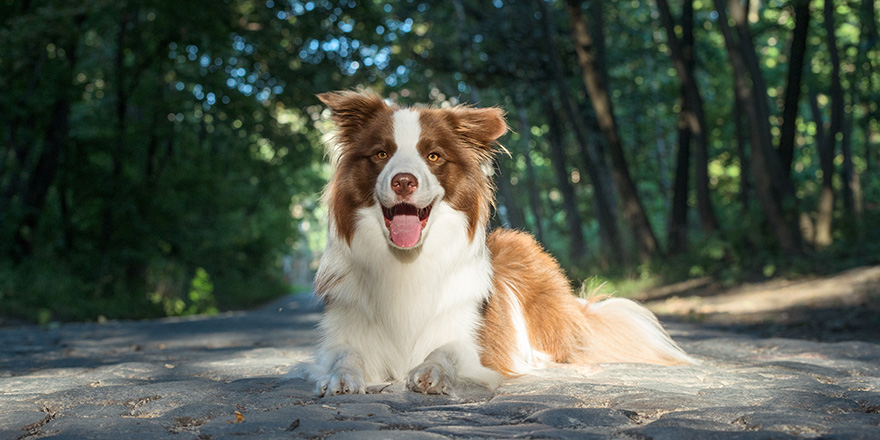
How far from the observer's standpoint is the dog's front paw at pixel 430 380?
3.60 m

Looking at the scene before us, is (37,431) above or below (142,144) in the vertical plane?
below

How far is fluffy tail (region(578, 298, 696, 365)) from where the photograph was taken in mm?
4801

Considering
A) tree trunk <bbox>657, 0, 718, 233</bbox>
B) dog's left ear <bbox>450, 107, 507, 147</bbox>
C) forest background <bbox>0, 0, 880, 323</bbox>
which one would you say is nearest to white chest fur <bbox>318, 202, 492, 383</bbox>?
dog's left ear <bbox>450, 107, 507, 147</bbox>

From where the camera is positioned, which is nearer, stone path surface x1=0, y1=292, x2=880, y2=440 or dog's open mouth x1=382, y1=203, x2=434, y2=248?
stone path surface x1=0, y1=292, x2=880, y2=440

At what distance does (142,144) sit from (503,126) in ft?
44.8

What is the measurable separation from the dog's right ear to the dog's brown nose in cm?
65

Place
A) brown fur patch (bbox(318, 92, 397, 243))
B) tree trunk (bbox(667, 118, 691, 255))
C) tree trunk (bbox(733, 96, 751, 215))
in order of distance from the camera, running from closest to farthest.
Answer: brown fur patch (bbox(318, 92, 397, 243)), tree trunk (bbox(733, 96, 751, 215)), tree trunk (bbox(667, 118, 691, 255))

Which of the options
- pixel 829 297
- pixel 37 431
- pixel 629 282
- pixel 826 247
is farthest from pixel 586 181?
pixel 37 431

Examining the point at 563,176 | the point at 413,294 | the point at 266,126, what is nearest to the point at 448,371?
the point at 413,294

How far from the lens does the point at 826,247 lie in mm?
12695

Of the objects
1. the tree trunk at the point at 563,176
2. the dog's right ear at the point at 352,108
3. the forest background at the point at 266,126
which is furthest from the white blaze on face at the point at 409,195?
the tree trunk at the point at 563,176

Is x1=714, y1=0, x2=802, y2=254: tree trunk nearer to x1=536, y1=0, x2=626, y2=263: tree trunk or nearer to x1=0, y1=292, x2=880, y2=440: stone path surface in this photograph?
x1=536, y1=0, x2=626, y2=263: tree trunk

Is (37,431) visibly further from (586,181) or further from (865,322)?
(586,181)

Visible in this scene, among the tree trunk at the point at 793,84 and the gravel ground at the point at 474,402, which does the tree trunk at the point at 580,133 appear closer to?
the tree trunk at the point at 793,84
